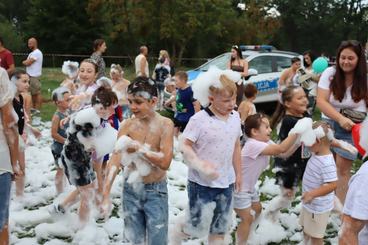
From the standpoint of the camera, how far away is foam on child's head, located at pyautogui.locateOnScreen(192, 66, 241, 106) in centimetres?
336

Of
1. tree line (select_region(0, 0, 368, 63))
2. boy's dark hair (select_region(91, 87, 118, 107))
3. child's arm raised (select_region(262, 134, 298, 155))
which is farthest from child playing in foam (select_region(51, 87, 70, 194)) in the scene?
tree line (select_region(0, 0, 368, 63))

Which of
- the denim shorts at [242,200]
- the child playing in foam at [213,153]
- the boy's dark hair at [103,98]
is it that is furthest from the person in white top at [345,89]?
the boy's dark hair at [103,98]

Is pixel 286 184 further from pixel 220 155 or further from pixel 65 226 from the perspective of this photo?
pixel 65 226

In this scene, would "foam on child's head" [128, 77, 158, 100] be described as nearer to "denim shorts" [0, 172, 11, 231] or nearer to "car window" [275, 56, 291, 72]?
"denim shorts" [0, 172, 11, 231]

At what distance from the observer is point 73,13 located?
34438 mm

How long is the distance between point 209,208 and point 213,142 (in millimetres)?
498

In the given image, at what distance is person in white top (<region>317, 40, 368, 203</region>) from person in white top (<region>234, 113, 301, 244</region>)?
0.70 m

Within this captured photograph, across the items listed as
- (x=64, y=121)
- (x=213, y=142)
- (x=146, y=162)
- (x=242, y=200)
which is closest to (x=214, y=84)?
(x=213, y=142)

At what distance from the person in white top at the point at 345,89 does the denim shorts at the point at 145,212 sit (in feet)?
6.02

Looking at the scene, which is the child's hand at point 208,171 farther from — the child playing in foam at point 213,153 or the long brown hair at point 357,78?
the long brown hair at point 357,78

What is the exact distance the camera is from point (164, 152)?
10.5 feet

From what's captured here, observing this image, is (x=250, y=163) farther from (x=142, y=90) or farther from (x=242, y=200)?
(x=142, y=90)

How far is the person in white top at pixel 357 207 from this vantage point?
6.56ft

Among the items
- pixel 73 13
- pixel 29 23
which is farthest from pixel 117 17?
pixel 29 23
